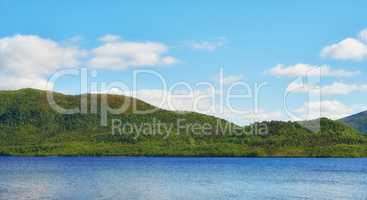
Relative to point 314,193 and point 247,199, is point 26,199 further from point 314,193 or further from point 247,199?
point 314,193

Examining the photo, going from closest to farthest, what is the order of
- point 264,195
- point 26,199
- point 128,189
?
point 26,199, point 264,195, point 128,189

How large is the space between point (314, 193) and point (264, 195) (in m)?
6.59

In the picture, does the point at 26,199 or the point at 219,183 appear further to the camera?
the point at 219,183

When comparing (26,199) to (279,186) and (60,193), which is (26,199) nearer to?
(60,193)

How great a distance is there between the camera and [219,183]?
258 feet

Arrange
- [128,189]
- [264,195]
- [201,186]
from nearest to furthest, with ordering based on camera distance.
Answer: [264,195], [128,189], [201,186]

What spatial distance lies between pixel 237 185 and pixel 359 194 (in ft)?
54.6

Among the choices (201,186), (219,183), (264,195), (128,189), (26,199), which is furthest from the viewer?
(219,183)

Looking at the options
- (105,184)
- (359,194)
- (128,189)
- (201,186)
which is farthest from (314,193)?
(105,184)

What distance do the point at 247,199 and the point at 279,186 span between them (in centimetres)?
1699

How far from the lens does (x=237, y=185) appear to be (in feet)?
248

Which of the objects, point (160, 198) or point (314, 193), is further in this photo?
point (314, 193)

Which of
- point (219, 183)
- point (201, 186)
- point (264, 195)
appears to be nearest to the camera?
point (264, 195)

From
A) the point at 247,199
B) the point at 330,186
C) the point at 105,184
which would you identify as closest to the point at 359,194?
the point at 330,186
